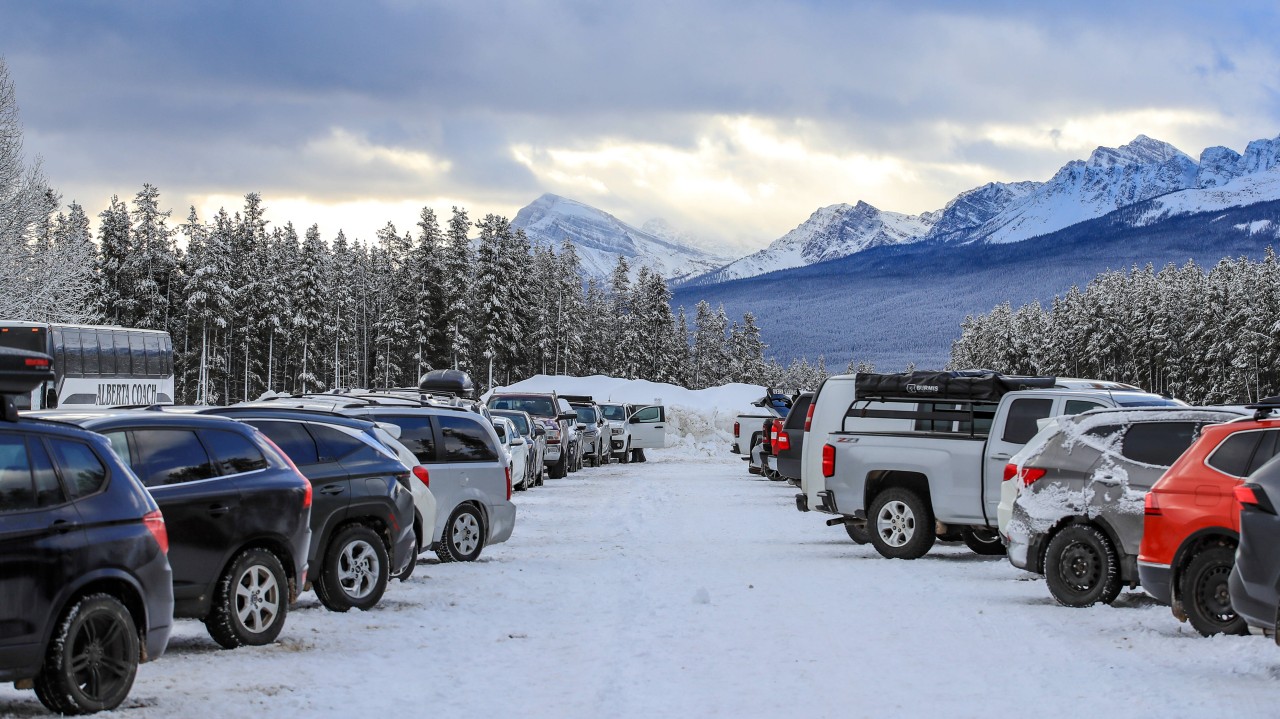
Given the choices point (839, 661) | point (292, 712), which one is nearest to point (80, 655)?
point (292, 712)

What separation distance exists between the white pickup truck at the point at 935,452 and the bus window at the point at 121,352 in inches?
1180

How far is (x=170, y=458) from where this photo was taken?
31.4 ft

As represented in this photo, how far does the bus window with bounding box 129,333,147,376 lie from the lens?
1704 inches

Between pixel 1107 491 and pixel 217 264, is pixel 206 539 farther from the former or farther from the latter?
pixel 217 264

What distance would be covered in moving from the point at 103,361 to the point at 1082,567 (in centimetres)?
3502

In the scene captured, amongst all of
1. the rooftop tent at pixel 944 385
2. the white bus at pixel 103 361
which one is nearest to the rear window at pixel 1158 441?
the rooftop tent at pixel 944 385

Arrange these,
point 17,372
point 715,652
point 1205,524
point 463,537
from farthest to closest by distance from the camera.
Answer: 1. point 463,537
2. point 1205,524
3. point 715,652
4. point 17,372

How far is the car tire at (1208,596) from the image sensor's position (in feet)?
34.7

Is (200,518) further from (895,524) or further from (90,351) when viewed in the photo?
(90,351)

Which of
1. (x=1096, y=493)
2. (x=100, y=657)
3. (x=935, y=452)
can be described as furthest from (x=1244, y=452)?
(x=100, y=657)

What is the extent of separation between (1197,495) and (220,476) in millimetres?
7449

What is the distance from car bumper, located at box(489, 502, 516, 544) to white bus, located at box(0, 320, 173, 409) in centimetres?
2234

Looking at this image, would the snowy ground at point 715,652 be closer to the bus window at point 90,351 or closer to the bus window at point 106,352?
the bus window at point 90,351

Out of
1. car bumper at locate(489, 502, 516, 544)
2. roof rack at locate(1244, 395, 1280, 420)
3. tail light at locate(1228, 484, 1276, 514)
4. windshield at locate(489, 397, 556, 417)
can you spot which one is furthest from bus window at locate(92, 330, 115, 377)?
tail light at locate(1228, 484, 1276, 514)
